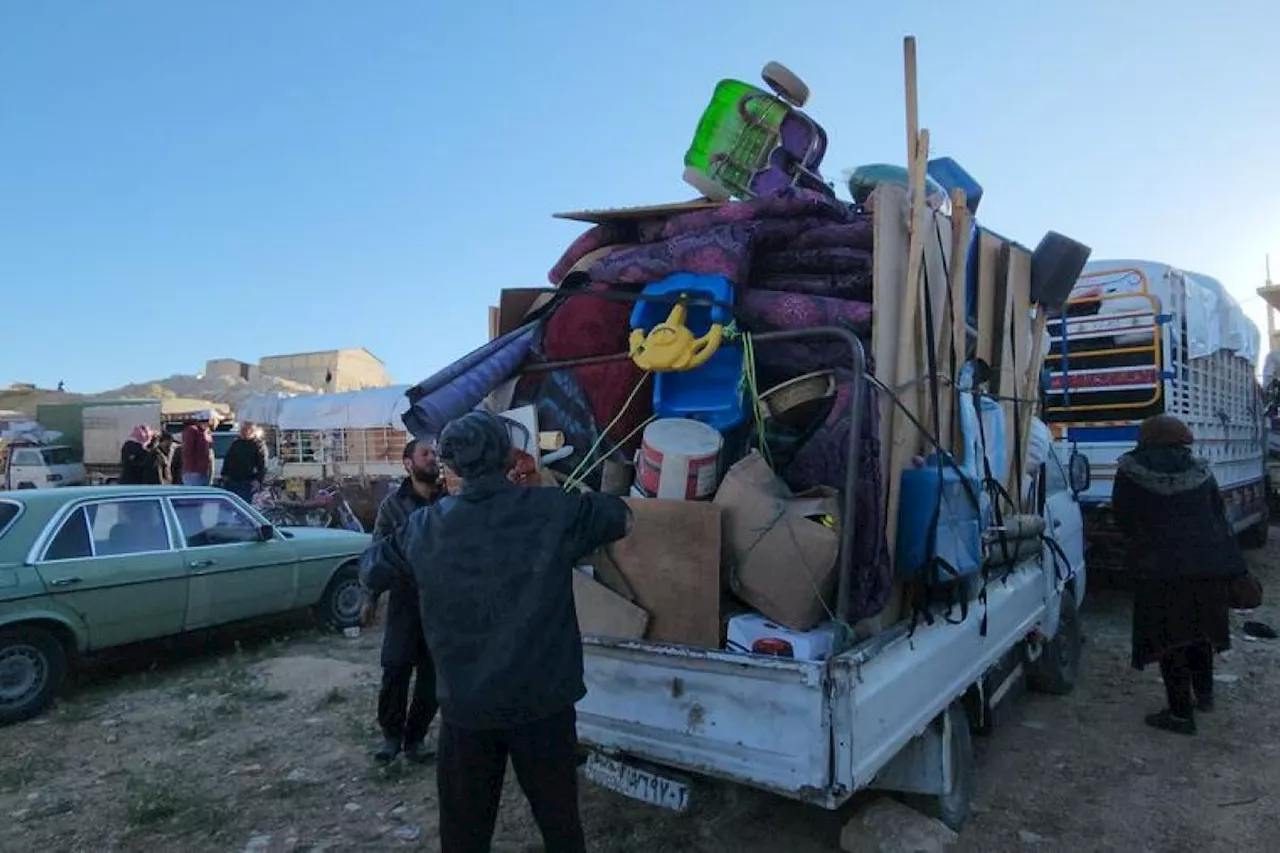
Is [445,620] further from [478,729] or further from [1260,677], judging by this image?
[1260,677]

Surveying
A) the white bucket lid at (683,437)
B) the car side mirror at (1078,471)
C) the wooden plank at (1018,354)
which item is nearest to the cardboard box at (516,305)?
the white bucket lid at (683,437)

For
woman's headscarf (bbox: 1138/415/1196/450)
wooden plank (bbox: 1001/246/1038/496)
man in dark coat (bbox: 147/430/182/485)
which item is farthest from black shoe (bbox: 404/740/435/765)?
man in dark coat (bbox: 147/430/182/485)

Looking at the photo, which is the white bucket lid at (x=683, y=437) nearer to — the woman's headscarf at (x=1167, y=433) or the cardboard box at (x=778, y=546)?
the cardboard box at (x=778, y=546)

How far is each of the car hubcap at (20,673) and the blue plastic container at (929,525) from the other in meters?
5.24

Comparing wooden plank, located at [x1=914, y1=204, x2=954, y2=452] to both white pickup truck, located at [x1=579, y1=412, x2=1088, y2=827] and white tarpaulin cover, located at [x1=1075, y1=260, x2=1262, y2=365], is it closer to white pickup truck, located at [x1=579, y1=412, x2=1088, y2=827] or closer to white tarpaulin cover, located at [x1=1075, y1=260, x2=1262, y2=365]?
white pickup truck, located at [x1=579, y1=412, x2=1088, y2=827]

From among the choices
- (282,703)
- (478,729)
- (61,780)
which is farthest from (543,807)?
(282,703)

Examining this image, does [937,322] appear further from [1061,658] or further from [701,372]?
[1061,658]

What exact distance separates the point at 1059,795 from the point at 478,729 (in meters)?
2.95

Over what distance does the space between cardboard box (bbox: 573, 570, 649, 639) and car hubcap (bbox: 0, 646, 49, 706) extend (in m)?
4.16

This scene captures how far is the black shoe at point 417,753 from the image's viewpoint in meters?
4.51

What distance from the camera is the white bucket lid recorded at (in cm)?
326

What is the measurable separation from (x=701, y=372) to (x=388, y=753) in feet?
8.27

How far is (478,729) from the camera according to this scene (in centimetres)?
239

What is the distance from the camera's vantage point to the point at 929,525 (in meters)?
3.19
